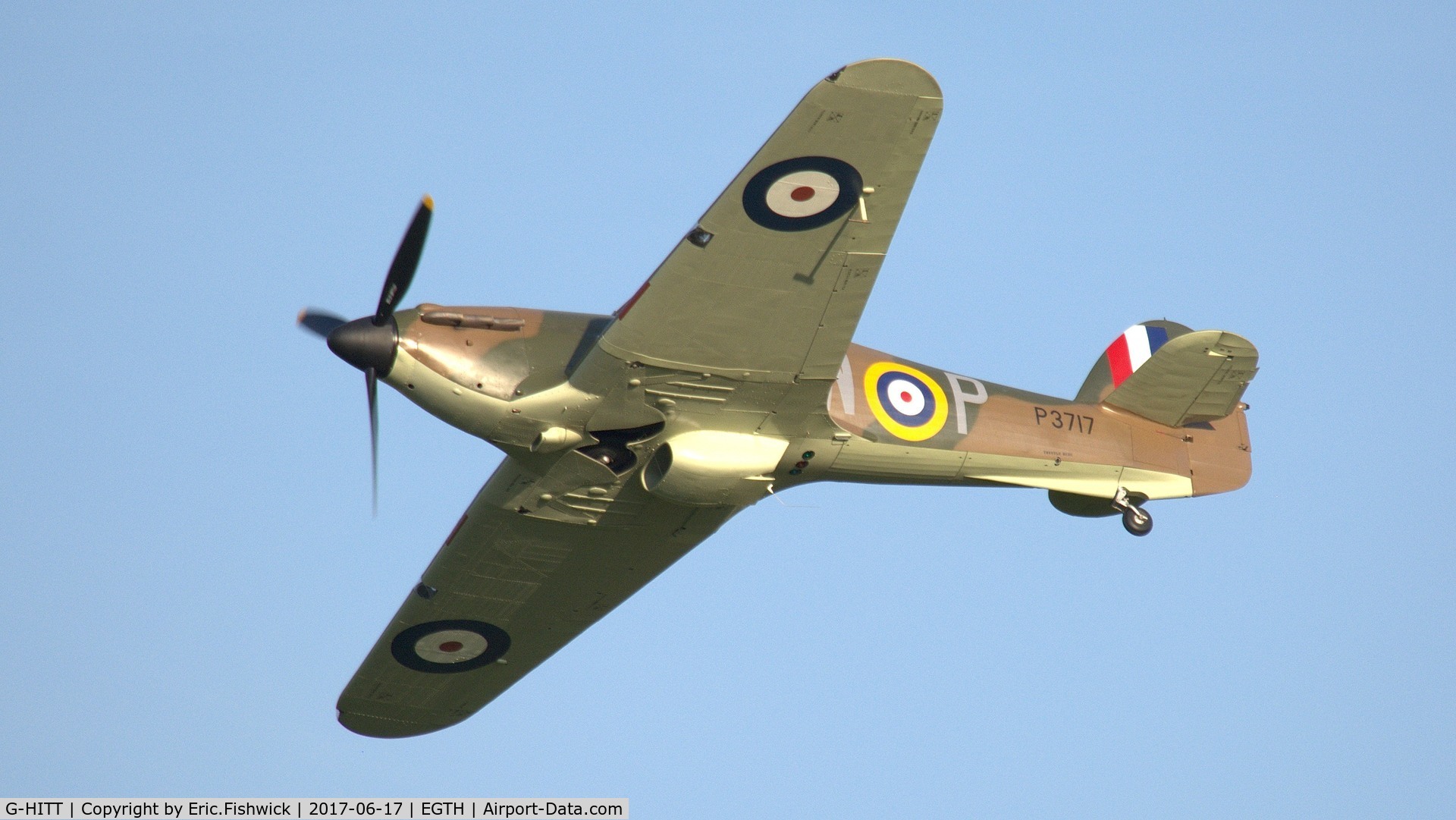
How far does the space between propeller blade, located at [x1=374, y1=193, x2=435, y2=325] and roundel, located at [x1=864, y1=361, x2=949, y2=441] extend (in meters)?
3.94

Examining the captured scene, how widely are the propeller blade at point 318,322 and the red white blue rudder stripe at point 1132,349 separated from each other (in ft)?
24.2

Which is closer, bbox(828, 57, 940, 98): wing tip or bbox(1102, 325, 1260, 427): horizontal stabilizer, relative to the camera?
bbox(828, 57, 940, 98): wing tip

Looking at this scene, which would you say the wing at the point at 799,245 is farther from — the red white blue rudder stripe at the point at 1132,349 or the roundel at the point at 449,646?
the roundel at the point at 449,646

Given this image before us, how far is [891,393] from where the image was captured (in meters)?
13.6

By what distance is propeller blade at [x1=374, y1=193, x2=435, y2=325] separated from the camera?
38.1 ft

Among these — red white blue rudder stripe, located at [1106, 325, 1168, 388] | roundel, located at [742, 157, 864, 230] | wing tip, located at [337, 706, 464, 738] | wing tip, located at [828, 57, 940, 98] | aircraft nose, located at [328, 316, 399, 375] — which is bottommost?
wing tip, located at [337, 706, 464, 738]

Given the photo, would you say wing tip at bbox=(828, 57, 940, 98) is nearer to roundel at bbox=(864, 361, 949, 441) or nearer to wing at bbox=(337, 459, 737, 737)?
roundel at bbox=(864, 361, 949, 441)

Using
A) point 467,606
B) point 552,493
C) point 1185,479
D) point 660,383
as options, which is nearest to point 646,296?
point 660,383

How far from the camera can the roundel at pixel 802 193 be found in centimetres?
1103

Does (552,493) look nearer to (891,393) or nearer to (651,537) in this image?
(651,537)

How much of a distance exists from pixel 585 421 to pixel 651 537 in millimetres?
2370

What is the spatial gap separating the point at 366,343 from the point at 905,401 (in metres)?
4.58

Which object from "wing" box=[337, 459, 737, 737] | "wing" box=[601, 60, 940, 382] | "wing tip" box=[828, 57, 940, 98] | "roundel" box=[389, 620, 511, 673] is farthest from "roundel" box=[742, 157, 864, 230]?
"roundel" box=[389, 620, 511, 673]

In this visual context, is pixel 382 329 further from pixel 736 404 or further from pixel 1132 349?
pixel 1132 349
